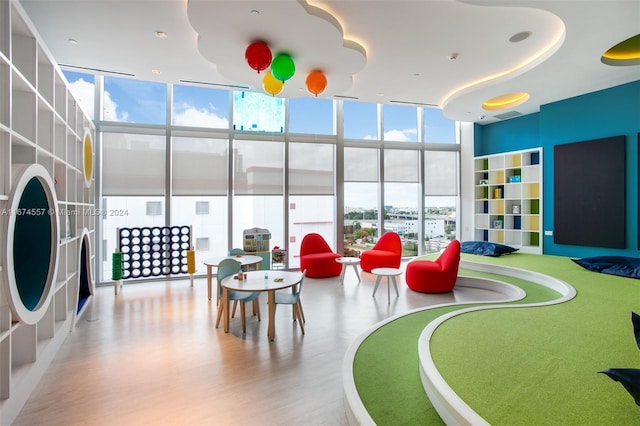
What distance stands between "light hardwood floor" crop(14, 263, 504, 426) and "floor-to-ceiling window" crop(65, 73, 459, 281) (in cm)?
232

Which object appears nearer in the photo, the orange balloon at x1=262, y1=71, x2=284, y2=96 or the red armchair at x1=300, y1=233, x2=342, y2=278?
the orange balloon at x1=262, y1=71, x2=284, y2=96

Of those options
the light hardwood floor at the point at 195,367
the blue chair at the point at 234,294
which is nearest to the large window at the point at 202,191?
the light hardwood floor at the point at 195,367

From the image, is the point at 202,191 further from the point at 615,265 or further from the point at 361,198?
the point at 615,265

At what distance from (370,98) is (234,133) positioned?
3123 millimetres

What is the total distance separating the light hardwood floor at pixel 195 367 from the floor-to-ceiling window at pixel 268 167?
2.32 m

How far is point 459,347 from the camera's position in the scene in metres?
2.77

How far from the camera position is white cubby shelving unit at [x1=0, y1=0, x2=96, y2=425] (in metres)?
2.31

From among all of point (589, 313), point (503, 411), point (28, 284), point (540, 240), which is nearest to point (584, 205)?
point (540, 240)

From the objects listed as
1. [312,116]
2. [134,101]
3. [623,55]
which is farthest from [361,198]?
[134,101]

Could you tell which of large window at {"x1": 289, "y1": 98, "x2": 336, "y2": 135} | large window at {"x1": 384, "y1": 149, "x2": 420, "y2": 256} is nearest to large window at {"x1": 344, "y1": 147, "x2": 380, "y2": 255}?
large window at {"x1": 384, "y1": 149, "x2": 420, "y2": 256}

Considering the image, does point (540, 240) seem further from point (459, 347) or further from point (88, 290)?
point (88, 290)

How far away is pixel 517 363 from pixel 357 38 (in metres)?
4.07

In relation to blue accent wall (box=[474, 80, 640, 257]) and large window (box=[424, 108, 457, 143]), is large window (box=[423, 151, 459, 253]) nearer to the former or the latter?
large window (box=[424, 108, 457, 143])

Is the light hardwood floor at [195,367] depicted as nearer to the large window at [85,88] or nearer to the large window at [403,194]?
the large window at [403,194]
